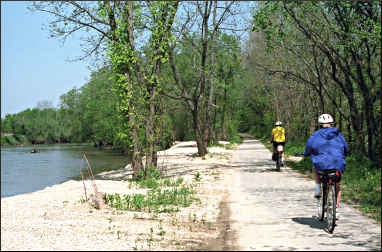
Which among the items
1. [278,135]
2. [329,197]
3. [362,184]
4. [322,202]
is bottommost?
[362,184]

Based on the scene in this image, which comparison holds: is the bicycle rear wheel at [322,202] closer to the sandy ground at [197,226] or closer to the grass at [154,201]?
the sandy ground at [197,226]

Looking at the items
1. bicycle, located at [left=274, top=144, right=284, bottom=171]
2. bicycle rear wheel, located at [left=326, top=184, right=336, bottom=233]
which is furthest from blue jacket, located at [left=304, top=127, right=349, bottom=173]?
bicycle, located at [left=274, top=144, right=284, bottom=171]

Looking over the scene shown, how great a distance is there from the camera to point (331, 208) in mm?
7496

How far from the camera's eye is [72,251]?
6.06 metres

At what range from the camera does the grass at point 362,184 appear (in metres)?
9.82

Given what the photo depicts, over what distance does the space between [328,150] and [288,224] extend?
1.50 meters

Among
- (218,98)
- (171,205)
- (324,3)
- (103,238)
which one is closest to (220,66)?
(218,98)

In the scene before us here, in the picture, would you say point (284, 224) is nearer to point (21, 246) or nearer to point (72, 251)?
point (72, 251)

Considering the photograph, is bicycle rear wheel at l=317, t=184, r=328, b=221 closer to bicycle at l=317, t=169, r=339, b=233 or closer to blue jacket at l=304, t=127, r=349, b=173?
bicycle at l=317, t=169, r=339, b=233

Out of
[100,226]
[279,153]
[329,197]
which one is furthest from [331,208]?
[279,153]

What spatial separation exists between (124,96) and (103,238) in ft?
32.1

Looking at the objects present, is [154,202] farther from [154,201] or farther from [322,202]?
[322,202]

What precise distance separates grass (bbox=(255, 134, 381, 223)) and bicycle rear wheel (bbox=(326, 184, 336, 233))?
1384 millimetres

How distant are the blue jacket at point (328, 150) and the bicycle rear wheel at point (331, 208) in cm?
39
